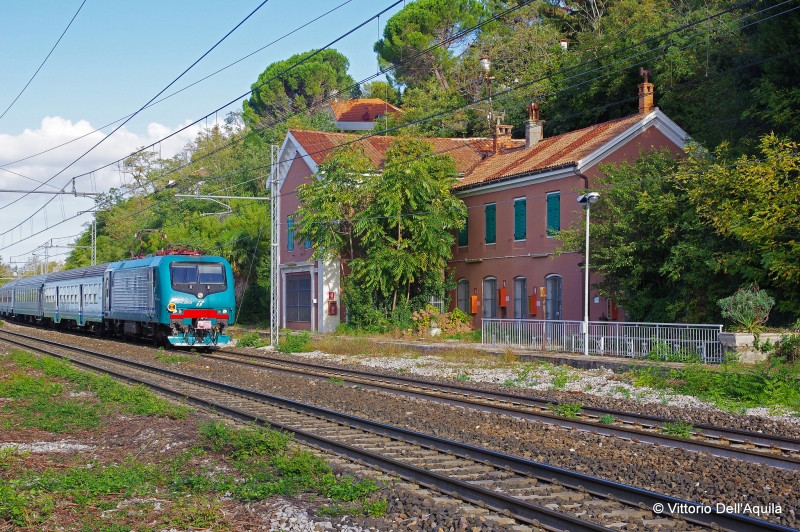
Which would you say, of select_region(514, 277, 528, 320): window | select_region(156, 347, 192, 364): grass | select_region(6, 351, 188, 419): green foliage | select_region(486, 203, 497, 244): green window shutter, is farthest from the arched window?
select_region(6, 351, 188, 419): green foliage

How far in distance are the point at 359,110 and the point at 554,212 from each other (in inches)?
2008

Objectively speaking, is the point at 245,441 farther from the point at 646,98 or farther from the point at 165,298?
the point at 646,98

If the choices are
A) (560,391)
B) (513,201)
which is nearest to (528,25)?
(513,201)

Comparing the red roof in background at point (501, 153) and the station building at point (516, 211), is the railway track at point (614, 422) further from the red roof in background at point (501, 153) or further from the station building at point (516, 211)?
the red roof in background at point (501, 153)

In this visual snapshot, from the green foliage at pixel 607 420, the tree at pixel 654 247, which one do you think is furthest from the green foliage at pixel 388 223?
the green foliage at pixel 607 420

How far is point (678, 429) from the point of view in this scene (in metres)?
12.3

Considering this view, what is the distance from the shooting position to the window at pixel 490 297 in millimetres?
34375

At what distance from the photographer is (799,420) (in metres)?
13.8

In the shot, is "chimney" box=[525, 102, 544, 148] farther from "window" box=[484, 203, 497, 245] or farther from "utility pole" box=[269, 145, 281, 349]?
"utility pole" box=[269, 145, 281, 349]

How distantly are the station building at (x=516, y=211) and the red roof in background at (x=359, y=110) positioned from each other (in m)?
36.4

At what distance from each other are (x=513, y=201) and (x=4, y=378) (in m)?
19.5

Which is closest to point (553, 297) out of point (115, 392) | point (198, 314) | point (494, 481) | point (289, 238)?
point (198, 314)

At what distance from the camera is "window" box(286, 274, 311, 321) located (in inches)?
1606

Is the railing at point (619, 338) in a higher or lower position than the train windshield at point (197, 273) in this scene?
lower
